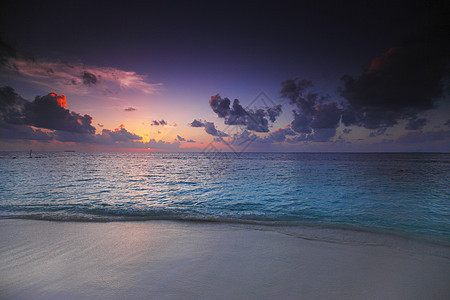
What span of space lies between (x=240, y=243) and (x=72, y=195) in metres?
13.5

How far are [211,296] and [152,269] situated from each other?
1.65 metres

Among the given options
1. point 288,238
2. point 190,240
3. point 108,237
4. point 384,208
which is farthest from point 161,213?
point 384,208

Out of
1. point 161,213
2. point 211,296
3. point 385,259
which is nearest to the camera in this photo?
point 211,296

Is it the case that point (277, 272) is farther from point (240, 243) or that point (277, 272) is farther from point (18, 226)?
point (18, 226)

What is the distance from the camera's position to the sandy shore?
3732mm

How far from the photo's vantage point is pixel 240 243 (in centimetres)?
603

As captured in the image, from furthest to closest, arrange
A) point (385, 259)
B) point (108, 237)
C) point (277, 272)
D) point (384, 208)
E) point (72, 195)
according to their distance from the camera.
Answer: point (72, 195)
point (384, 208)
point (108, 237)
point (385, 259)
point (277, 272)

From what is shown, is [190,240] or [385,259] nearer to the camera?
Answer: [385,259]

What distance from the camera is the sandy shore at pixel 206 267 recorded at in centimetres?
373

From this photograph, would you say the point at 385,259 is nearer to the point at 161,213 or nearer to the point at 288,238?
the point at 288,238

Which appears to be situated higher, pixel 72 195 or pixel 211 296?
pixel 211 296

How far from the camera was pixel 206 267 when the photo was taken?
180 inches

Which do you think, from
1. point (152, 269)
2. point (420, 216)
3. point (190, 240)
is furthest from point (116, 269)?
point (420, 216)

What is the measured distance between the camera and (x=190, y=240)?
6.21 m
